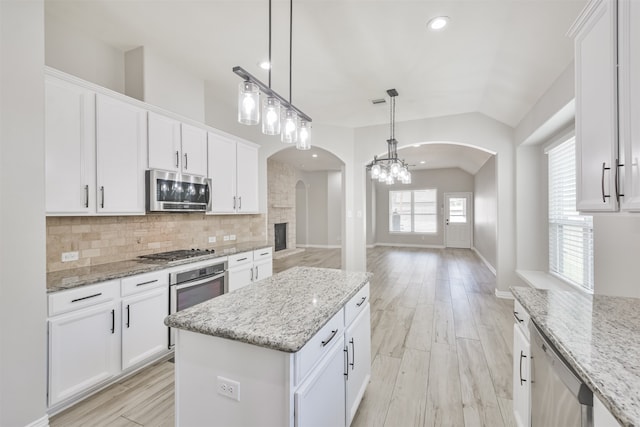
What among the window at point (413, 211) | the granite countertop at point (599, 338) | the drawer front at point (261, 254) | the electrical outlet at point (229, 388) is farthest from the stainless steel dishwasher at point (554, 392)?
the window at point (413, 211)

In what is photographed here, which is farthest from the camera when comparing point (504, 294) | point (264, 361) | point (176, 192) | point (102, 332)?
point (504, 294)

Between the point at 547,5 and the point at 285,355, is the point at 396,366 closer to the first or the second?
the point at 285,355

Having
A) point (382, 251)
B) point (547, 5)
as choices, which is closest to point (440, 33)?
point (547, 5)

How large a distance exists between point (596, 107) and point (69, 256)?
3624 mm

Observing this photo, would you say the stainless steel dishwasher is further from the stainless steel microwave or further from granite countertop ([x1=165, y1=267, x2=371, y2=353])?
the stainless steel microwave

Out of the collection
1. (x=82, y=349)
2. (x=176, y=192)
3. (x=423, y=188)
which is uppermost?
(x=423, y=188)

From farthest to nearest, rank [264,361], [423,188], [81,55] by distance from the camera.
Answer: [423,188] < [81,55] < [264,361]

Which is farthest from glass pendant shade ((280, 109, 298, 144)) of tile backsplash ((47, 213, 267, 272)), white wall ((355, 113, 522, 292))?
white wall ((355, 113, 522, 292))

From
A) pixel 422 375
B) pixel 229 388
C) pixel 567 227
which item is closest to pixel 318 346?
pixel 229 388

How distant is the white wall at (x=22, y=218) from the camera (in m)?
1.60

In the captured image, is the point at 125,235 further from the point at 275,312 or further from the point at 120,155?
the point at 275,312

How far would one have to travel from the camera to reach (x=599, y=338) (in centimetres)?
114

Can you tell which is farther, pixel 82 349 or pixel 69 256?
pixel 69 256

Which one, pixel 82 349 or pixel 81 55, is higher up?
pixel 81 55
